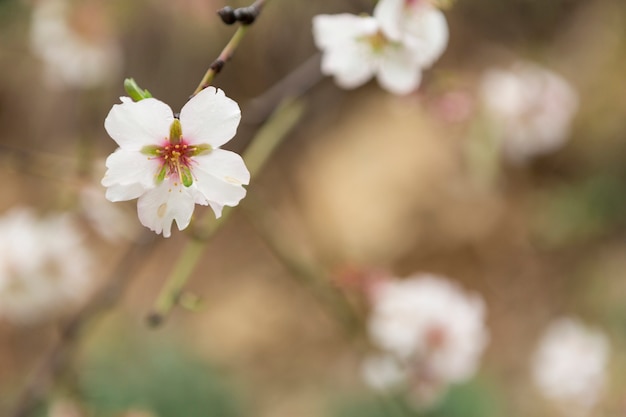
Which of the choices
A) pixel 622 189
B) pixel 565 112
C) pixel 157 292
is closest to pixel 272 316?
pixel 157 292

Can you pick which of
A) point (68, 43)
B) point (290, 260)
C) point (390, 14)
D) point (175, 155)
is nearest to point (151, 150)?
point (175, 155)

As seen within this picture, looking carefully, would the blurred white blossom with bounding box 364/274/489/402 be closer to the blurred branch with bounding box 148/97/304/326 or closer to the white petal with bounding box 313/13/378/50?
the blurred branch with bounding box 148/97/304/326

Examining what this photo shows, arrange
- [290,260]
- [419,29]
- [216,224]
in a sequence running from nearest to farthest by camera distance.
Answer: [419,29] < [216,224] < [290,260]

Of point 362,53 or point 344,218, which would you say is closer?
point 362,53

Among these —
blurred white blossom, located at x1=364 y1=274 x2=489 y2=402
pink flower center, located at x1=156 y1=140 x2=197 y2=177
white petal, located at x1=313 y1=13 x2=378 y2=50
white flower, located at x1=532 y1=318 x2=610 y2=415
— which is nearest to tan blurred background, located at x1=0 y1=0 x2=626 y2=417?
white flower, located at x1=532 y1=318 x2=610 y2=415

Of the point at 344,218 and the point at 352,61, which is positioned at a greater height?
the point at 352,61

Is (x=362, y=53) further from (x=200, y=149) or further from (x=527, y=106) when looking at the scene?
(x=527, y=106)

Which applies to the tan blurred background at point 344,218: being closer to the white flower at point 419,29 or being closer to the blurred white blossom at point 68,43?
the blurred white blossom at point 68,43

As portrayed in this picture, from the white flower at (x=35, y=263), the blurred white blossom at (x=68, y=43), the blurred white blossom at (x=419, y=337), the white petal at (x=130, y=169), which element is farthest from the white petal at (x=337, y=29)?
the blurred white blossom at (x=68, y=43)
